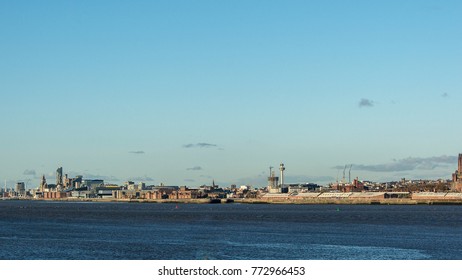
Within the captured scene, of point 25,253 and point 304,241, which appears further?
point 304,241

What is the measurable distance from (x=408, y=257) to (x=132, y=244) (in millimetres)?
26512

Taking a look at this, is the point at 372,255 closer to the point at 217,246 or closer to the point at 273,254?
the point at 273,254

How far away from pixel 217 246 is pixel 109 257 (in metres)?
11.7

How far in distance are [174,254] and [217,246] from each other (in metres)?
7.62

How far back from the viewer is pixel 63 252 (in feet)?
216
